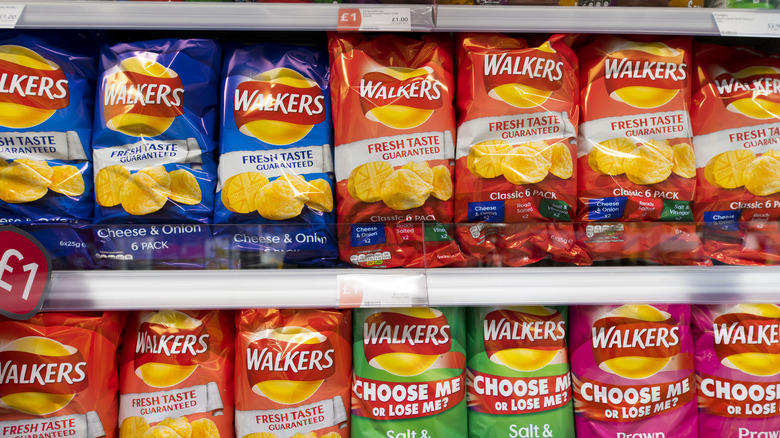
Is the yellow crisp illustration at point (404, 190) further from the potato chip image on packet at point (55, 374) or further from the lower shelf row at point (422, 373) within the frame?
the potato chip image on packet at point (55, 374)

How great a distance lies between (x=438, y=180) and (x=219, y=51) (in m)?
0.64

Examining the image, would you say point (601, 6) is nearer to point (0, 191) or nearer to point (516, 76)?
point (516, 76)

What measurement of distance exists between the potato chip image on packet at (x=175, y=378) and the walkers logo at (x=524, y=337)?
63 cm

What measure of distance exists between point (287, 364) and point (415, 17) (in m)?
0.82

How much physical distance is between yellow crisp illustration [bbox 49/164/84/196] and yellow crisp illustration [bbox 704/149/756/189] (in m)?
1.49

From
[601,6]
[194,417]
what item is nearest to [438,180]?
[601,6]

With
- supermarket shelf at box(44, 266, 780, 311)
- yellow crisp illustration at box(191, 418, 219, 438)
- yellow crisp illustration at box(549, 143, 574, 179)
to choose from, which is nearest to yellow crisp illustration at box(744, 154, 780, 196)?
supermarket shelf at box(44, 266, 780, 311)

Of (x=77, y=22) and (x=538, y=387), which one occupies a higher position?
(x=77, y=22)

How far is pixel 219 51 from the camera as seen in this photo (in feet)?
3.66

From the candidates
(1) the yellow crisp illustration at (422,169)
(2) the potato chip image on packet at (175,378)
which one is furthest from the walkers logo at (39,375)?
(1) the yellow crisp illustration at (422,169)

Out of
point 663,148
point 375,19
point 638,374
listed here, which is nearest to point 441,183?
point 375,19

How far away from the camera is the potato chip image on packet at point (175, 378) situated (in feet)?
3.23

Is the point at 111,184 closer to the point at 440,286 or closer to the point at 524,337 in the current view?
the point at 440,286

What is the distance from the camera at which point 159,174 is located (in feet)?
3.30
